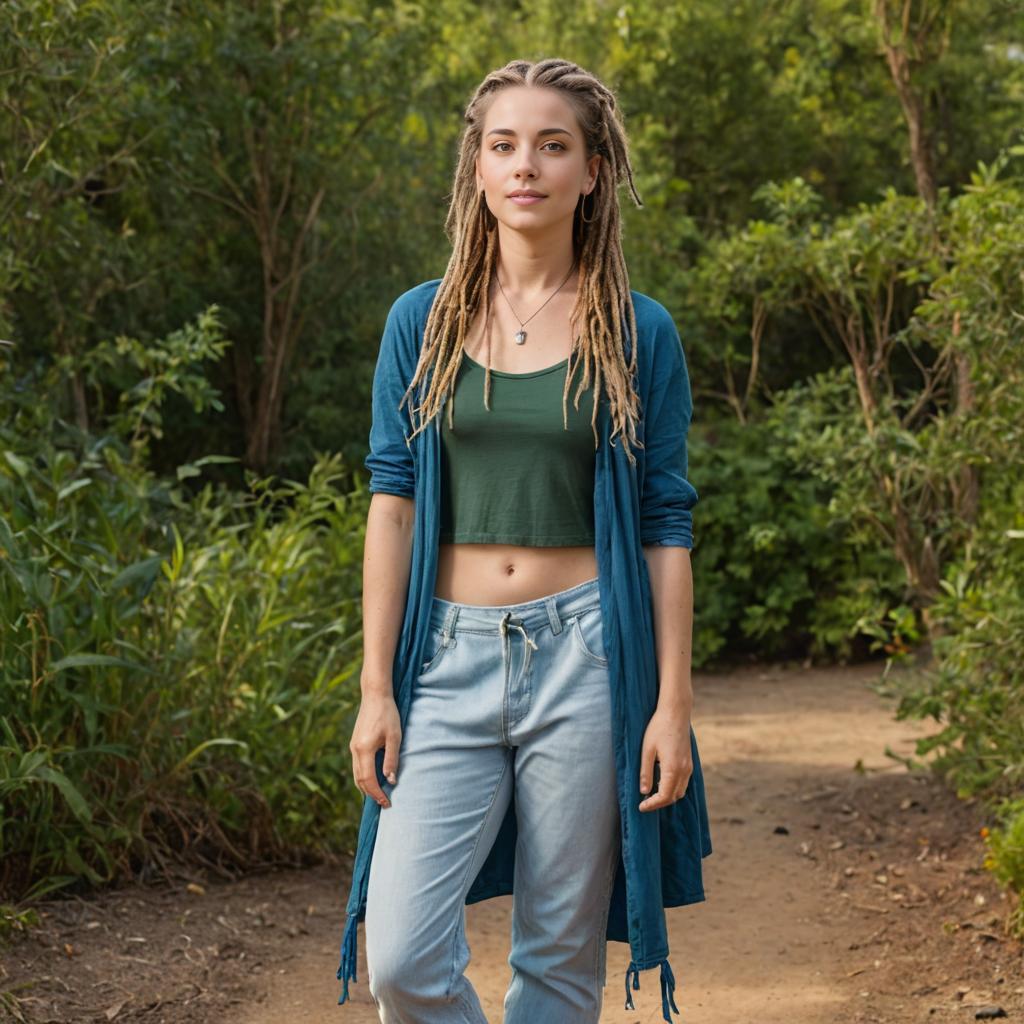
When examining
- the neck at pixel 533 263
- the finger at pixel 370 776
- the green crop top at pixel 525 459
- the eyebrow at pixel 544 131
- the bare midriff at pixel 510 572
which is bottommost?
the finger at pixel 370 776

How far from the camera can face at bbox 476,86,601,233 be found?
2.64 metres

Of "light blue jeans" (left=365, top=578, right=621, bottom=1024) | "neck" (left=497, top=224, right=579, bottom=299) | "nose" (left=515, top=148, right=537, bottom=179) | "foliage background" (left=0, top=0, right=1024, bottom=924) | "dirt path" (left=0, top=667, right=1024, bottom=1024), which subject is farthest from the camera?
"foliage background" (left=0, top=0, right=1024, bottom=924)

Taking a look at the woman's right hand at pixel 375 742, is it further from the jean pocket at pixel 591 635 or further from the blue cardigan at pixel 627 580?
the jean pocket at pixel 591 635

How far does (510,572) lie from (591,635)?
6.8 inches

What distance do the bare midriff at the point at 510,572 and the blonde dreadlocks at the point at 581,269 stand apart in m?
0.20

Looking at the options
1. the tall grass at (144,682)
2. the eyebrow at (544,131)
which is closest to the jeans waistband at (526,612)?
the eyebrow at (544,131)

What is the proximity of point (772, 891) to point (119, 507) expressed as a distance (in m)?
2.48

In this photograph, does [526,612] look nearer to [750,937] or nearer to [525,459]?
[525,459]

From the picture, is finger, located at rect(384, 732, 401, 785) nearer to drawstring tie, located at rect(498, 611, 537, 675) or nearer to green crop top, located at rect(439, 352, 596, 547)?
drawstring tie, located at rect(498, 611, 537, 675)

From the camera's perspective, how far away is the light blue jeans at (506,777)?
8.27 ft

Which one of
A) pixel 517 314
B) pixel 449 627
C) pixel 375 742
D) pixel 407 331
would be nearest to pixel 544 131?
pixel 517 314

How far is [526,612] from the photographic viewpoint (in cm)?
257

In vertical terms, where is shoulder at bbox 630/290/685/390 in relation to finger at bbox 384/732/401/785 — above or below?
above

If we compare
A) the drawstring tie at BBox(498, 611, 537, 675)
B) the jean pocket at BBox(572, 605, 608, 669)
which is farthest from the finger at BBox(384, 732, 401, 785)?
the jean pocket at BBox(572, 605, 608, 669)
